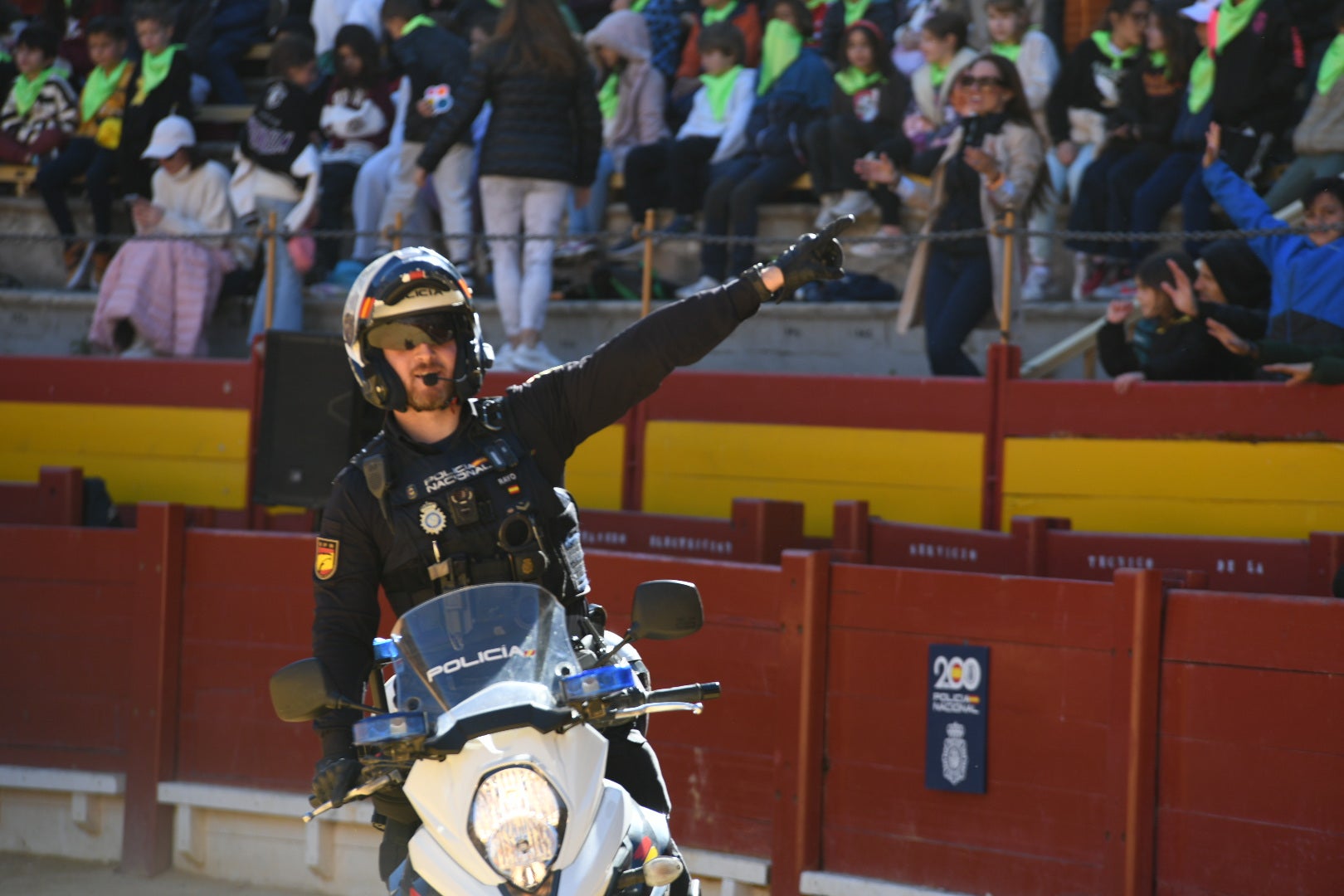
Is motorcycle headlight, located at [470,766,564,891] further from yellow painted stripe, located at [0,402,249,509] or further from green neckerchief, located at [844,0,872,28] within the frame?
green neckerchief, located at [844,0,872,28]

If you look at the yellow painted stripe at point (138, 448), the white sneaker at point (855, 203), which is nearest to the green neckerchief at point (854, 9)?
the white sneaker at point (855, 203)

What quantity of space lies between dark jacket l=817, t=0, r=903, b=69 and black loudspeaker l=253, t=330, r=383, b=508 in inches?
151

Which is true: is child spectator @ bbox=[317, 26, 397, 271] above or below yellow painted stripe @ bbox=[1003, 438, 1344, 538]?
above

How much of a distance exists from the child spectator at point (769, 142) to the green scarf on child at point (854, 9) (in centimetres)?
42

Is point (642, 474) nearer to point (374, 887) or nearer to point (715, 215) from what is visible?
point (715, 215)

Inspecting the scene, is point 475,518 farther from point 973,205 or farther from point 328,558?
point 973,205

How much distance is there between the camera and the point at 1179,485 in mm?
7148

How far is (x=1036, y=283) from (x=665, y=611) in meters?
6.05

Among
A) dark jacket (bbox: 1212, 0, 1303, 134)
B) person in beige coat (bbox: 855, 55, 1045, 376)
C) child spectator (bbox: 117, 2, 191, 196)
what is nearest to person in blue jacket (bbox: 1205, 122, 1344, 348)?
dark jacket (bbox: 1212, 0, 1303, 134)

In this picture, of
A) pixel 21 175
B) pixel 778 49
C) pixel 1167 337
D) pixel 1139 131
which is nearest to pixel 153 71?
pixel 21 175

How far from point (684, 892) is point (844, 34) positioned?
716cm

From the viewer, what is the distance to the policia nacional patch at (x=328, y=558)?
12.3 feet

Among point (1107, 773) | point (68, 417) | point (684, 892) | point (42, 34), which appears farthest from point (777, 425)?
point (42, 34)

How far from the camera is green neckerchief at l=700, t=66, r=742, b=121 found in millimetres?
9797
